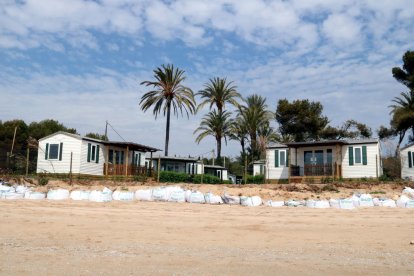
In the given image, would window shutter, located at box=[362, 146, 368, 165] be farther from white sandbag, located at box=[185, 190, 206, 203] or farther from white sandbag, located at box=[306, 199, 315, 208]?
white sandbag, located at box=[185, 190, 206, 203]

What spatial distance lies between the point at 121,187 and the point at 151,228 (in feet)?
36.0

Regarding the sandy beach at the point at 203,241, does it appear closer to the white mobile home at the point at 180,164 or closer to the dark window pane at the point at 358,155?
the dark window pane at the point at 358,155

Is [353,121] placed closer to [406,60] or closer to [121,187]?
[406,60]

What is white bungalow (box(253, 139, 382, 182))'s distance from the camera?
102 feet

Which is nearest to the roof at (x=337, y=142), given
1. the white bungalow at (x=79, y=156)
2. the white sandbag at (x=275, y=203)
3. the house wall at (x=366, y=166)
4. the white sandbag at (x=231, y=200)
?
the house wall at (x=366, y=166)

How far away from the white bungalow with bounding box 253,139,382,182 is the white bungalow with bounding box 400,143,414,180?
2001mm

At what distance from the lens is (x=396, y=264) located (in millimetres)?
8320

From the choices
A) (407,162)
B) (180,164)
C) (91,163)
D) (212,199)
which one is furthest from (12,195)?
(180,164)

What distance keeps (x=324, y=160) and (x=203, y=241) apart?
2386cm

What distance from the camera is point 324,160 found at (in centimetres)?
3272

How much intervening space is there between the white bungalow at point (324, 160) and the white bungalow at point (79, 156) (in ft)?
33.7

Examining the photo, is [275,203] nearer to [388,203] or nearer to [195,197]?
[195,197]

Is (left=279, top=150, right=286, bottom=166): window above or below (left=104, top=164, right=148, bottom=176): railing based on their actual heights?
above

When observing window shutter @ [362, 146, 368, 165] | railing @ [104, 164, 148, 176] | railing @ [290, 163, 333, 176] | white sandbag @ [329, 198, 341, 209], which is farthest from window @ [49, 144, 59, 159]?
white sandbag @ [329, 198, 341, 209]
